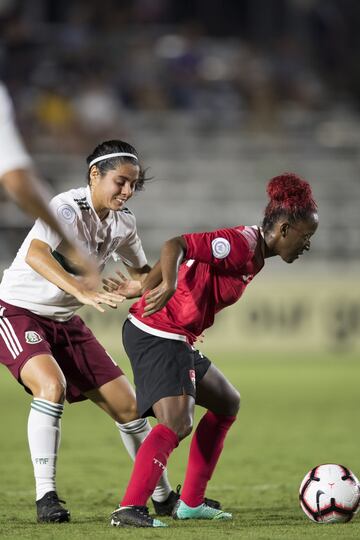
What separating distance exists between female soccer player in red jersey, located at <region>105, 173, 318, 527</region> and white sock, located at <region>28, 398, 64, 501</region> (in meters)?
0.42

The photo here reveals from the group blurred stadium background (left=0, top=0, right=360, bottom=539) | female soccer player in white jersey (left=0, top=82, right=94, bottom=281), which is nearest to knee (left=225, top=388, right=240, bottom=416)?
female soccer player in white jersey (left=0, top=82, right=94, bottom=281)

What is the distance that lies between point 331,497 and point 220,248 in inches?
56.0

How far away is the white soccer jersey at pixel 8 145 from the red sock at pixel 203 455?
2.66m

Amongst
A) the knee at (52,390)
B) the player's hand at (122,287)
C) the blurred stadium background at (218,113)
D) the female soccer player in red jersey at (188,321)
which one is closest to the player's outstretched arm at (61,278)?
the player's hand at (122,287)

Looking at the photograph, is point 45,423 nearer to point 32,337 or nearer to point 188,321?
point 32,337

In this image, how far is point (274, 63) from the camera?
21641mm

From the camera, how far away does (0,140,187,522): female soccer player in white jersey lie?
18.7 feet

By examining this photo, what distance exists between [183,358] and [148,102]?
15077 millimetres

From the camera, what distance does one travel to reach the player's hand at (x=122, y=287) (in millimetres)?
5650

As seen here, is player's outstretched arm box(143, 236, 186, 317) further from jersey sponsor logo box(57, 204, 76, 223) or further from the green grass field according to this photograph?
the green grass field

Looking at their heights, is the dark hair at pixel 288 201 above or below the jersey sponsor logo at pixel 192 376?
above

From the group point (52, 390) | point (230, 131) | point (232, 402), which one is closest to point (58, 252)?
point (52, 390)

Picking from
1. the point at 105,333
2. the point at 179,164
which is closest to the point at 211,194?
the point at 179,164

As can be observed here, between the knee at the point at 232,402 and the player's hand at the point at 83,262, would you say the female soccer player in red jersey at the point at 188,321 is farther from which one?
the player's hand at the point at 83,262
